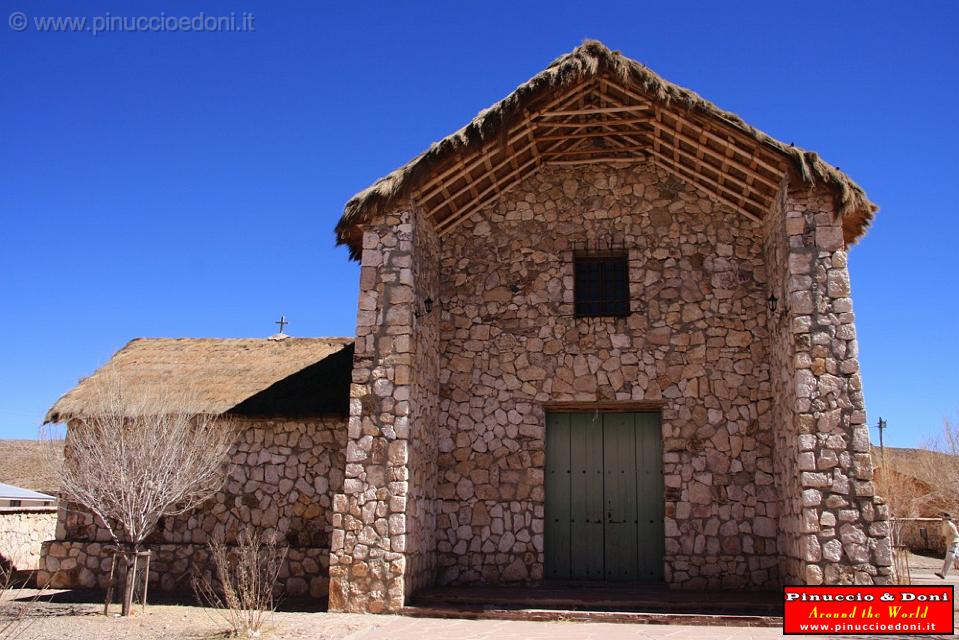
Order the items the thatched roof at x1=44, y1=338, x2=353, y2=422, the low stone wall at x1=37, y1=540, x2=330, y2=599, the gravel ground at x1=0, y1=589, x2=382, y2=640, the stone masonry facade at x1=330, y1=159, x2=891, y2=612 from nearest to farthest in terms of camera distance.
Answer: the gravel ground at x1=0, y1=589, x2=382, y2=640, the stone masonry facade at x1=330, y1=159, x2=891, y2=612, the low stone wall at x1=37, y1=540, x2=330, y2=599, the thatched roof at x1=44, y1=338, x2=353, y2=422

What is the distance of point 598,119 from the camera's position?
37.1 feet

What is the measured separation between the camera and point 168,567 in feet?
37.9

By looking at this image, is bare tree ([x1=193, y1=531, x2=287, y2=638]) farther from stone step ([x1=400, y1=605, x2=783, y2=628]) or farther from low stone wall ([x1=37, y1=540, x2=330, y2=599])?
stone step ([x1=400, y1=605, x2=783, y2=628])

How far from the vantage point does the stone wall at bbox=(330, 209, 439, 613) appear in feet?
31.6

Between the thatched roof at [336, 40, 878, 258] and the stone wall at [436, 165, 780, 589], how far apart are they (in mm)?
1122

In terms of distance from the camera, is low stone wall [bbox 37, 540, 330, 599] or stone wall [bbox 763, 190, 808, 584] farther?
low stone wall [bbox 37, 540, 330, 599]

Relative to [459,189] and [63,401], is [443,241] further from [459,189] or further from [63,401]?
[63,401]

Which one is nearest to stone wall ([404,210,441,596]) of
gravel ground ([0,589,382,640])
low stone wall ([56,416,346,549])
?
gravel ground ([0,589,382,640])

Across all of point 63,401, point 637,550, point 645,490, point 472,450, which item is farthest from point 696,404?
point 63,401

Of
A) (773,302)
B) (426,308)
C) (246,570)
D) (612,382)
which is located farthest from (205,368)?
(773,302)

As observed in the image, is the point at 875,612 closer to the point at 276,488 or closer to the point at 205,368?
the point at 276,488

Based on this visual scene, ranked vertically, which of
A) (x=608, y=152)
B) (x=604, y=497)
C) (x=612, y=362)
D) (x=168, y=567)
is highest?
(x=608, y=152)

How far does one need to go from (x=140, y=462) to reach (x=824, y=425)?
810 cm

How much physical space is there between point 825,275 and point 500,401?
452 cm
